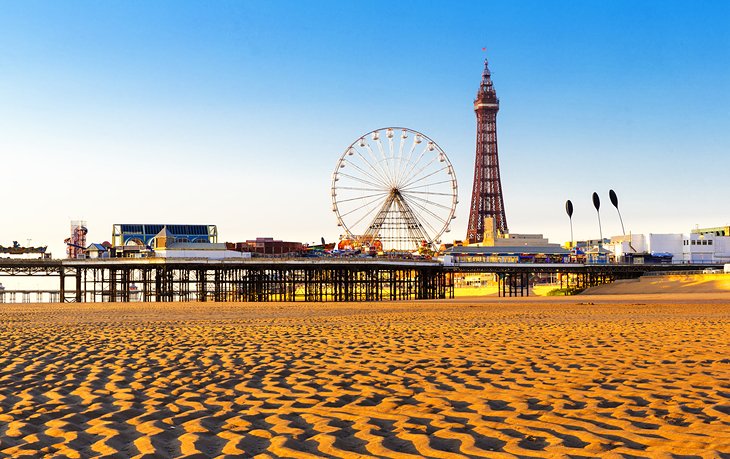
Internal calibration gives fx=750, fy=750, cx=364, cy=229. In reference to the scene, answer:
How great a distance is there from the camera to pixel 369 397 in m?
8.02

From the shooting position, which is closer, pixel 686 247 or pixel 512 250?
pixel 512 250

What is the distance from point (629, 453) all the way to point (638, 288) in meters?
59.9

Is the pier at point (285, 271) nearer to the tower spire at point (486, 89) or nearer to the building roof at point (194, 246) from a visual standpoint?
the building roof at point (194, 246)

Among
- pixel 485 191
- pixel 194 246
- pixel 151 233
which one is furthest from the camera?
pixel 485 191

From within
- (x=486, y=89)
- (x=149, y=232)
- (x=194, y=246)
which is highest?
(x=486, y=89)

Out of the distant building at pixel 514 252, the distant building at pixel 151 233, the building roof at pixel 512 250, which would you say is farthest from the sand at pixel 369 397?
the distant building at pixel 151 233

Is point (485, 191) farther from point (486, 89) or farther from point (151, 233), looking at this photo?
point (151, 233)

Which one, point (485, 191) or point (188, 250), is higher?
point (485, 191)

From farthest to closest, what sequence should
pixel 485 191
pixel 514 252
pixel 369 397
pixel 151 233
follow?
pixel 485 191, pixel 151 233, pixel 514 252, pixel 369 397

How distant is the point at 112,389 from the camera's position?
28.5 ft

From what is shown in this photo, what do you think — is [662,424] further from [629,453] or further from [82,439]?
[82,439]

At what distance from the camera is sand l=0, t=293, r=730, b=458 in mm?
5805

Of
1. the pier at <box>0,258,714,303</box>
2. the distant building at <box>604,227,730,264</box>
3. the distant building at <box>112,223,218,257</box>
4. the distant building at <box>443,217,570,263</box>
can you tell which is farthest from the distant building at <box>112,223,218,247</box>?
the distant building at <box>604,227,730,264</box>

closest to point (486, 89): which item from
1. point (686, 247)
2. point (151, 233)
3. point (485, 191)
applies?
point (485, 191)
